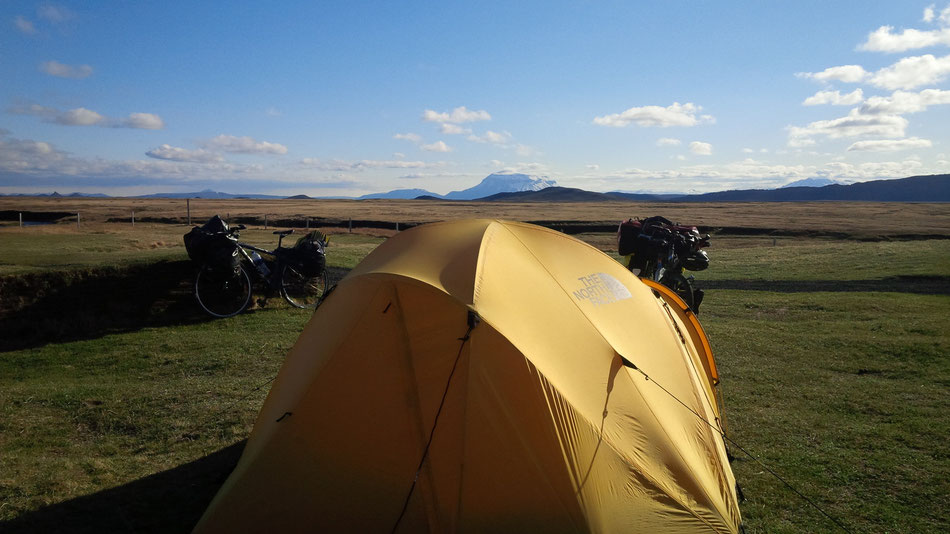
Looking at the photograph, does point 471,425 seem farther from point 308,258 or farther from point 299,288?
point 299,288

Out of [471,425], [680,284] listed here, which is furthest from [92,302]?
[680,284]

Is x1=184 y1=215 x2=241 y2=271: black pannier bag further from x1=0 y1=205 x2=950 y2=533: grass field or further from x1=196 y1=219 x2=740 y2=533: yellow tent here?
x1=196 y1=219 x2=740 y2=533: yellow tent

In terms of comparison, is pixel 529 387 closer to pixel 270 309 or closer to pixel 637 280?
pixel 637 280

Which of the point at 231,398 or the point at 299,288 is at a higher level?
the point at 299,288

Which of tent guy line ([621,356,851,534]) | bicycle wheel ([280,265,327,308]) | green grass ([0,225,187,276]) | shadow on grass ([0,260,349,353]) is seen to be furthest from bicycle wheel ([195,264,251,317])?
tent guy line ([621,356,851,534])

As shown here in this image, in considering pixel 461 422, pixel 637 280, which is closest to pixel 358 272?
pixel 461 422

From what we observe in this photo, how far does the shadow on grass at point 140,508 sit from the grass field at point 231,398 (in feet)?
0.06

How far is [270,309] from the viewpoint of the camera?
48.2 feet

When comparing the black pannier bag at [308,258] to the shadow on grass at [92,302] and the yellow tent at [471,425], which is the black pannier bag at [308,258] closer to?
the shadow on grass at [92,302]

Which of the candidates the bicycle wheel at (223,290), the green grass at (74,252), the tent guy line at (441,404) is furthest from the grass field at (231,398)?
the tent guy line at (441,404)

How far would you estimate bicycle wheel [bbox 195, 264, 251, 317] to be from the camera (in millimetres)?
13945

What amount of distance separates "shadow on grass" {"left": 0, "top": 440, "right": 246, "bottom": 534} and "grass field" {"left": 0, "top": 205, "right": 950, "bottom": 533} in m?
0.02

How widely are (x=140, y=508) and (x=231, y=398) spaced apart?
3.16 metres

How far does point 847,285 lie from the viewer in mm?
21500
